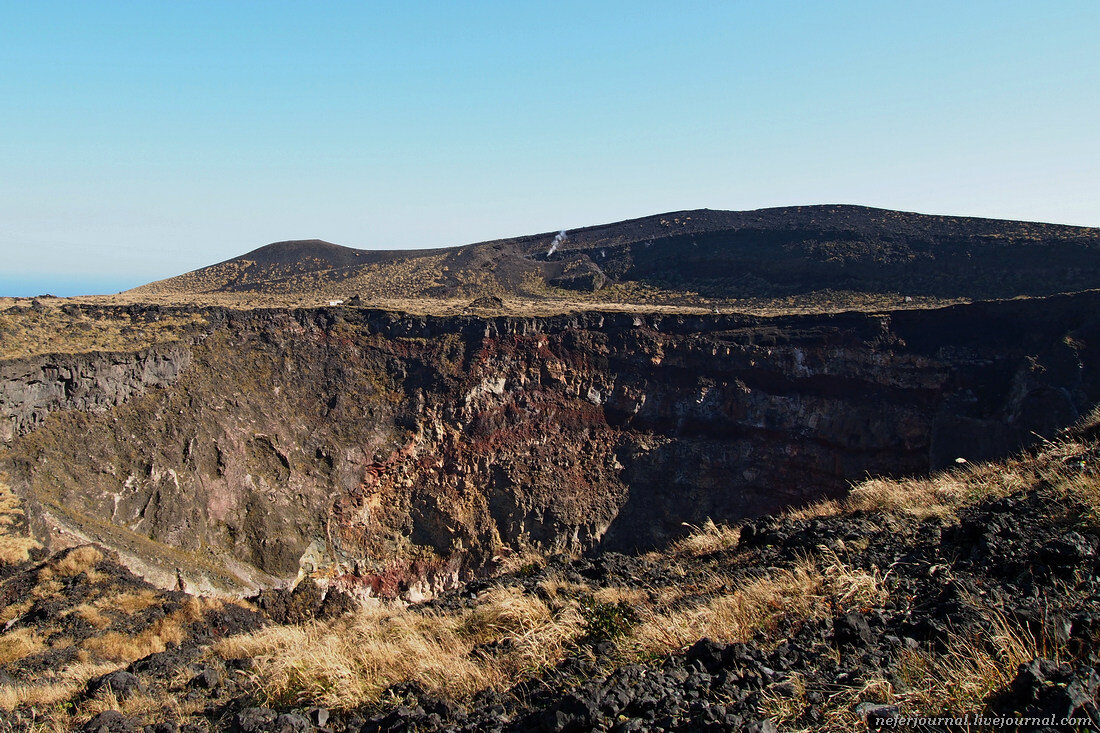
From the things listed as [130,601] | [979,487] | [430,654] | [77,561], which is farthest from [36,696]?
[77,561]

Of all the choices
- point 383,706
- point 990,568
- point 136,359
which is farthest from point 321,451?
point 990,568

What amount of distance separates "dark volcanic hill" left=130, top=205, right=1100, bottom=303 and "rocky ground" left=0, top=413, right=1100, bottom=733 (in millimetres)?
36519

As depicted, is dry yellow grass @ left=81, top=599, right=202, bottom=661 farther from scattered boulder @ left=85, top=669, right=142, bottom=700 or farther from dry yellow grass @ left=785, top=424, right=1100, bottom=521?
dry yellow grass @ left=785, top=424, right=1100, bottom=521

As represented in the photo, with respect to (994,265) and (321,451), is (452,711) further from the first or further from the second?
(994,265)

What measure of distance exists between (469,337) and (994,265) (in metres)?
32.1

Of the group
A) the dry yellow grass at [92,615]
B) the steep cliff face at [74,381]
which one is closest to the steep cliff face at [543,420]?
the steep cliff face at [74,381]

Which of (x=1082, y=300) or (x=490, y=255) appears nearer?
(x=1082, y=300)

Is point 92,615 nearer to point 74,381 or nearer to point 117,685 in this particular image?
point 74,381

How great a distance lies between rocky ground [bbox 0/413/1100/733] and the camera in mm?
3488

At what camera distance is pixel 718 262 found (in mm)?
49750

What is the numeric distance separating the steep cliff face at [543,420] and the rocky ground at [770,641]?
1970 cm

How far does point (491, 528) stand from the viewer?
30125mm

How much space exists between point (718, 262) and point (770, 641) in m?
47.8

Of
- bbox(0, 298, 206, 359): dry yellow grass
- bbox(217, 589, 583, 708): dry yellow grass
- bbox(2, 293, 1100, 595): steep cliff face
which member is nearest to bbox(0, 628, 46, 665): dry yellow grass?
bbox(2, 293, 1100, 595): steep cliff face
